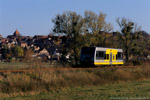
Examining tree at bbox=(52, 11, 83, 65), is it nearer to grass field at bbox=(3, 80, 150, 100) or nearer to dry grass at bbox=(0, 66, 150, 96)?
dry grass at bbox=(0, 66, 150, 96)

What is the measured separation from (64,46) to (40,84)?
31.5m

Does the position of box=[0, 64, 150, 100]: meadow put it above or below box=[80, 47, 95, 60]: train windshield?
below

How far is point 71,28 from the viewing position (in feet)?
161

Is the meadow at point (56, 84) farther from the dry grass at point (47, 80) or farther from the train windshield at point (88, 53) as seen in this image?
the train windshield at point (88, 53)

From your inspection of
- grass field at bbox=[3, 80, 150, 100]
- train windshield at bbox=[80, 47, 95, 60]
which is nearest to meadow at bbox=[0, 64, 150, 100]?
grass field at bbox=[3, 80, 150, 100]

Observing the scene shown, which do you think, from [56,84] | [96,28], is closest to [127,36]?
[96,28]

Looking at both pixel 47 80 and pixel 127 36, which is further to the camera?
pixel 127 36

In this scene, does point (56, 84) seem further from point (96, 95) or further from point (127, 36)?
point (127, 36)

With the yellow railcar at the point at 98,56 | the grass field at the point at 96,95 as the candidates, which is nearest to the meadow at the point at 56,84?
the grass field at the point at 96,95

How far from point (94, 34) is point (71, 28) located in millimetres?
4901

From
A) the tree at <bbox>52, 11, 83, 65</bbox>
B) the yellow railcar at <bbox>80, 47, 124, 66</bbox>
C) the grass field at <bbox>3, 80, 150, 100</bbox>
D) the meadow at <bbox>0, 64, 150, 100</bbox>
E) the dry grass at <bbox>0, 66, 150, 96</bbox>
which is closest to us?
the grass field at <bbox>3, 80, 150, 100</bbox>

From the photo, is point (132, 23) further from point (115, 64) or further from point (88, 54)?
point (88, 54)

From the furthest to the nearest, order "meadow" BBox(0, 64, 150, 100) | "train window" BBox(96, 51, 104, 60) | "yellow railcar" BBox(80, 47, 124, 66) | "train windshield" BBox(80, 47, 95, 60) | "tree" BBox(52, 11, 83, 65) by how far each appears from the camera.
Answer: "tree" BBox(52, 11, 83, 65), "train window" BBox(96, 51, 104, 60), "train windshield" BBox(80, 47, 95, 60), "yellow railcar" BBox(80, 47, 124, 66), "meadow" BBox(0, 64, 150, 100)

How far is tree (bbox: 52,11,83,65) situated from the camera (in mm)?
47812
